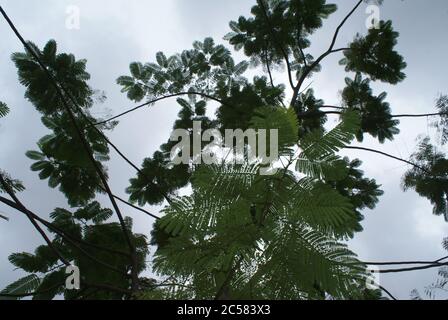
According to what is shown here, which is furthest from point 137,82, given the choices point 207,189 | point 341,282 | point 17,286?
point 341,282

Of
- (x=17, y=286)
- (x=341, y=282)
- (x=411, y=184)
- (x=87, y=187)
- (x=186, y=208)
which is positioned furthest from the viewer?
(x=87, y=187)

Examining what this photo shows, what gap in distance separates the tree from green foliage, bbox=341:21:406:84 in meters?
0.02

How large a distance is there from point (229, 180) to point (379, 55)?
5.16 m

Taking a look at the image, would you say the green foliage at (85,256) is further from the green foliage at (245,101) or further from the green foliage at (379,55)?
the green foliage at (379,55)

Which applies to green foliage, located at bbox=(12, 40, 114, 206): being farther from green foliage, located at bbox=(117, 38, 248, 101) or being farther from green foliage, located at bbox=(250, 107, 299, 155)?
green foliage, located at bbox=(250, 107, 299, 155)

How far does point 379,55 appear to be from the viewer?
6133 mm

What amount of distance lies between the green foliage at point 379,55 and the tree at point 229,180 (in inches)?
0.7

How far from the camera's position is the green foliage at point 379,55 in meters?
6.06

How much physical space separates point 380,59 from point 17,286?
5782 mm

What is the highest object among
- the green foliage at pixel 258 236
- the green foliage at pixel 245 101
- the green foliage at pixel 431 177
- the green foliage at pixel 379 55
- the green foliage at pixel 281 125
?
the green foliage at pixel 379 55

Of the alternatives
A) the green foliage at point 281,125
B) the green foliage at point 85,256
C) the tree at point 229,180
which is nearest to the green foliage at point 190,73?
the tree at point 229,180
